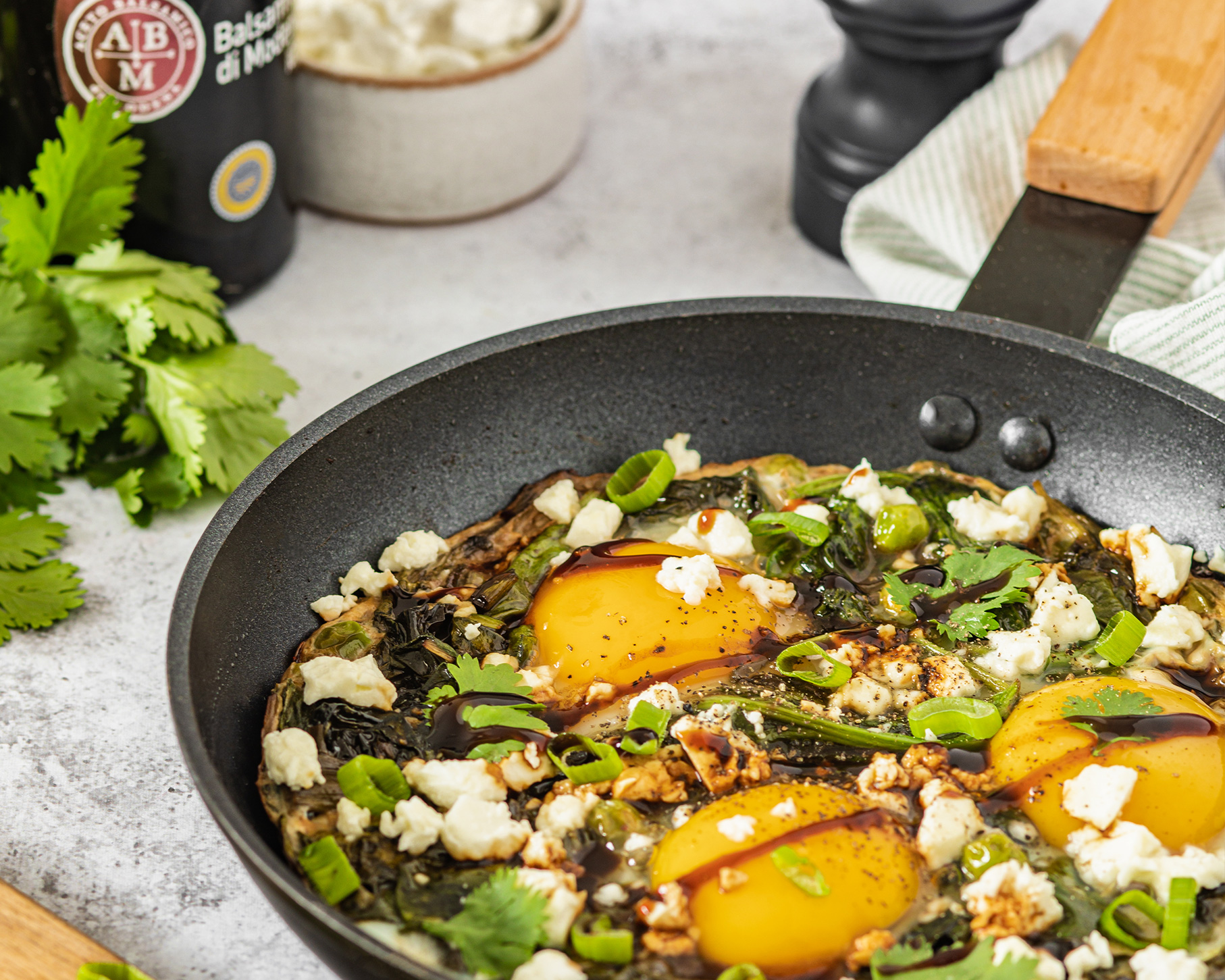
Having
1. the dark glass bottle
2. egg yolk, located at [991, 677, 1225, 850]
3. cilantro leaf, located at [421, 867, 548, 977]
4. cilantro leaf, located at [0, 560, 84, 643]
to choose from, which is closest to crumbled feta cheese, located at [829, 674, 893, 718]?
egg yolk, located at [991, 677, 1225, 850]

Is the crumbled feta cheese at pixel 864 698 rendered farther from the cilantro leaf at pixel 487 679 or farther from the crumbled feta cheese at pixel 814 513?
the cilantro leaf at pixel 487 679

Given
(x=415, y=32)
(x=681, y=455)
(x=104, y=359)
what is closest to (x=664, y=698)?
(x=681, y=455)

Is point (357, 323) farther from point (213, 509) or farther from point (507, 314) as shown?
point (213, 509)

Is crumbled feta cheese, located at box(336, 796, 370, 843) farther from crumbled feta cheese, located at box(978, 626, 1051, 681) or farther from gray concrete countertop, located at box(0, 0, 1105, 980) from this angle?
crumbled feta cheese, located at box(978, 626, 1051, 681)

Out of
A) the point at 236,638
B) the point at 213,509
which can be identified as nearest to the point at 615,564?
the point at 236,638

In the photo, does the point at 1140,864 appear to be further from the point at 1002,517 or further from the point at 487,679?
the point at 487,679
